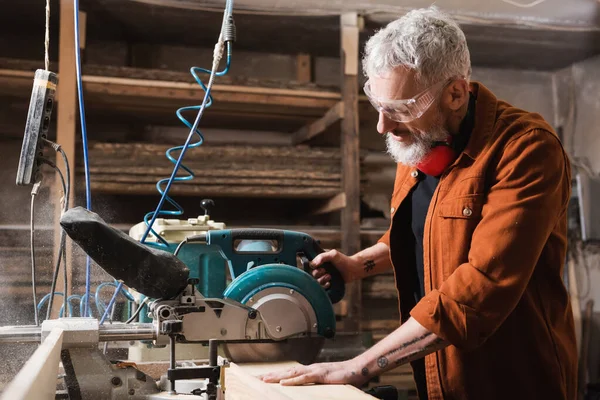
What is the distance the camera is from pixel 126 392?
43.3 inches

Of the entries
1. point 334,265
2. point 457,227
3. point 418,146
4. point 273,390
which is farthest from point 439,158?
point 273,390

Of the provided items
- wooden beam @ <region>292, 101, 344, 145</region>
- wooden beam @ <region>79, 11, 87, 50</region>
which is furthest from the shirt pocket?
wooden beam @ <region>79, 11, 87, 50</region>

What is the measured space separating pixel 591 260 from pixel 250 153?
7.45 ft

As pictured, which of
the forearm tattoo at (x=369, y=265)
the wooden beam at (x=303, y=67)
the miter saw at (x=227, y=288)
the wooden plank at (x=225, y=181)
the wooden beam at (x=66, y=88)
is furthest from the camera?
the wooden beam at (x=303, y=67)

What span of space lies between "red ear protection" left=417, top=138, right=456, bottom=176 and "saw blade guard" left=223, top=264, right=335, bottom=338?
0.38 metres

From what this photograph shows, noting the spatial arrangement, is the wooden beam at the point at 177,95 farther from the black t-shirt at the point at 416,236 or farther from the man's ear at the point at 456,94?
the man's ear at the point at 456,94

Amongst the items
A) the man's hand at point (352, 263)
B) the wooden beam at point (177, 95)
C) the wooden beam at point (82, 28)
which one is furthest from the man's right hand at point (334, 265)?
the wooden beam at point (82, 28)

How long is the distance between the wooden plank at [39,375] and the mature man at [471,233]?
1.27ft

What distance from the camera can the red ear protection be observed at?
4.30ft

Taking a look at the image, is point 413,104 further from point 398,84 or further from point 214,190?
point 214,190

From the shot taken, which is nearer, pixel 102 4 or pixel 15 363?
pixel 15 363

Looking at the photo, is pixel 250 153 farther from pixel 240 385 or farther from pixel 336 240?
pixel 240 385

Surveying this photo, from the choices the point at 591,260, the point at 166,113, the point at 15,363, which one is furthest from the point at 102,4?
the point at 591,260

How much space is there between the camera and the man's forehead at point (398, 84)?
4.01 ft
